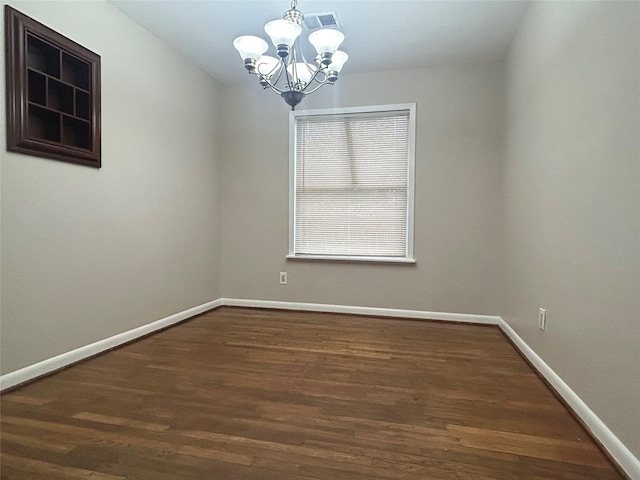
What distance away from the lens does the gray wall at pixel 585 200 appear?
54.2 inches

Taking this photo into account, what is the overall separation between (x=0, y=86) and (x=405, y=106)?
3154 millimetres

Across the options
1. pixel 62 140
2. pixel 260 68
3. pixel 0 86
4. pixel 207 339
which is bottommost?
pixel 207 339

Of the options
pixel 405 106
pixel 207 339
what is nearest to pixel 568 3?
pixel 405 106

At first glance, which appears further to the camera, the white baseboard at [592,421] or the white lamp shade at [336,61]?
the white lamp shade at [336,61]

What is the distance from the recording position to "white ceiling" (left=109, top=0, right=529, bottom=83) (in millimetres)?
2600

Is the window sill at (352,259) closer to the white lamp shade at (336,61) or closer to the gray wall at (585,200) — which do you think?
the gray wall at (585,200)

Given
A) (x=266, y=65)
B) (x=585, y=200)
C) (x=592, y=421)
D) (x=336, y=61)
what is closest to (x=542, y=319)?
(x=592, y=421)

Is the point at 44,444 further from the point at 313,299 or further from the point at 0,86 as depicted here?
the point at 313,299

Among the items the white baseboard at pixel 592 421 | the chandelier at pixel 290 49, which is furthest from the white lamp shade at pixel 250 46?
the white baseboard at pixel 592 421

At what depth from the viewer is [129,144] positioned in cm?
281

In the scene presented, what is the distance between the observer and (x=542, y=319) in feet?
7.45

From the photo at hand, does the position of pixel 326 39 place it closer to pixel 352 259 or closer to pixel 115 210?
pixel 115 210

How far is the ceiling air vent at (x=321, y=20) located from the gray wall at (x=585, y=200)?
1.41m

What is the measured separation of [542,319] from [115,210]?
121 inches
